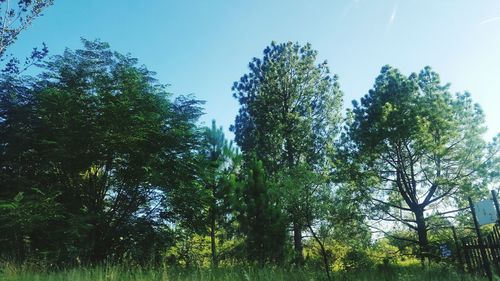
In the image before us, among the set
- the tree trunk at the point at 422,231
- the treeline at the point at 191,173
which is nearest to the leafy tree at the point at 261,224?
the treeline at the point at 191,173

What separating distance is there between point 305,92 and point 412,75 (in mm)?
7932

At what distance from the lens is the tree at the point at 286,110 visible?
78.8 ft

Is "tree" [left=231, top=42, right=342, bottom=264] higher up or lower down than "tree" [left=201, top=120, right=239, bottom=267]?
higher up

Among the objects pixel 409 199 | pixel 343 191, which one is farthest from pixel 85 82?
pixel 409 199

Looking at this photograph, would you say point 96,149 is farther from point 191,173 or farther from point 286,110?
point 286,110

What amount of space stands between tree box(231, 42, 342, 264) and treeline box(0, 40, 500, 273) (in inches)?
140

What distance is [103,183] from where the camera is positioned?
1775 cm

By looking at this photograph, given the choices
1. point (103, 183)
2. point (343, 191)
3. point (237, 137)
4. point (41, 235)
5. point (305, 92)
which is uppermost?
point (305, 92)

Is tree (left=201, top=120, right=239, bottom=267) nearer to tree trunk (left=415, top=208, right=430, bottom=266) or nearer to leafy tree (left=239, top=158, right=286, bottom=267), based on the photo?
leafy tree (left=239, top=158, right=286, bottom=267)

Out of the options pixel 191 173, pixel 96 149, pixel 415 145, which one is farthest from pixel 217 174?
pixel 415 145

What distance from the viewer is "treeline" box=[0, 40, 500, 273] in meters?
15.4

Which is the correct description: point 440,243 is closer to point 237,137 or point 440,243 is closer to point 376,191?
point 376,191

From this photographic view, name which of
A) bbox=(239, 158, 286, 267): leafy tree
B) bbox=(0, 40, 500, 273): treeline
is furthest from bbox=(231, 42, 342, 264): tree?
bbox=(239, 158, 286, 267): leafy tree

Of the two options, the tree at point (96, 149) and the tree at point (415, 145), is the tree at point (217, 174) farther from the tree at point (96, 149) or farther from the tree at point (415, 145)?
the tree at point (415, 145)
